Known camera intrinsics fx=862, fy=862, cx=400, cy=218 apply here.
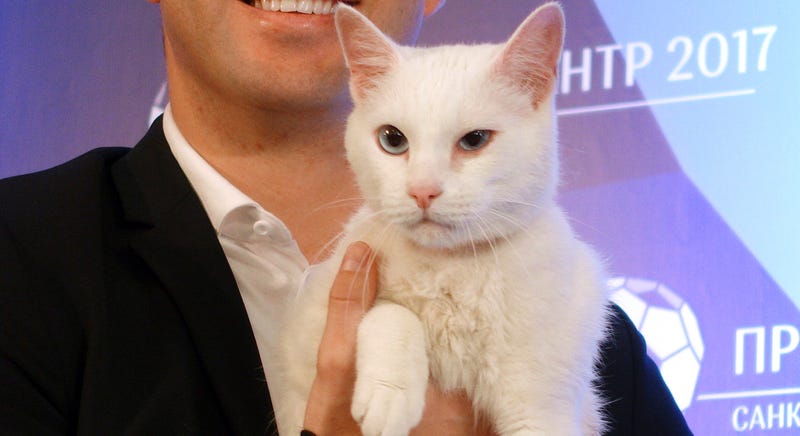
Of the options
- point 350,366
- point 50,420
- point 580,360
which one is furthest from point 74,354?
point 580,360

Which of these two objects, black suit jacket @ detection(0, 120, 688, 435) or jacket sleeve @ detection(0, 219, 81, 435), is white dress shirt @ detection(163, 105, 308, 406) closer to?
black suit jacket @ detection(0, 120, 688, 435)

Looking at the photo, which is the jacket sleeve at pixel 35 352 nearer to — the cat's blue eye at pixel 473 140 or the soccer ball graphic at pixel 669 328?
the cat's blue eye at pixel 473 140

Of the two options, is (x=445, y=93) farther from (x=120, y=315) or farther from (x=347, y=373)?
(x=120, y=315)

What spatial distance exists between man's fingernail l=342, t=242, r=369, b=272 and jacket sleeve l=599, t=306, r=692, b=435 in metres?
0.59

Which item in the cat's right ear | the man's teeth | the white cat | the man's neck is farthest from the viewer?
the man's neck

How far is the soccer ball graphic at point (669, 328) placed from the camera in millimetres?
2207

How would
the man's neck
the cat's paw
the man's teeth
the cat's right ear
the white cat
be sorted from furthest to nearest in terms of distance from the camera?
the man's neck → the man's teeth → the cat's right ear → the white cat → the cat's paw

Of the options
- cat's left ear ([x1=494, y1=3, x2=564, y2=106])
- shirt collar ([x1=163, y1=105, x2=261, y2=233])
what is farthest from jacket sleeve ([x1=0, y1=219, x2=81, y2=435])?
cat's left ear ([x1=494, y1=3, x2=564, y2=106])

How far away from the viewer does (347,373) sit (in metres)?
1.24

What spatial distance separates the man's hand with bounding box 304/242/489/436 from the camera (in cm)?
124

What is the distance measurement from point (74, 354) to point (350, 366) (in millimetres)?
462

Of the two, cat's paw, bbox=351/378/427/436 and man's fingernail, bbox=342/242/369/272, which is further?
man's fingernail, bbox=342/242/369/272

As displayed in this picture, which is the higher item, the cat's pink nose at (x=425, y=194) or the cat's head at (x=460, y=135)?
the cat's head at (x=460, y=135)

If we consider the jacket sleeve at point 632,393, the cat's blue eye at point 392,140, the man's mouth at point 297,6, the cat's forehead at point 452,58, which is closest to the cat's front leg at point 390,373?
the cat's blue eye at point 392,140
